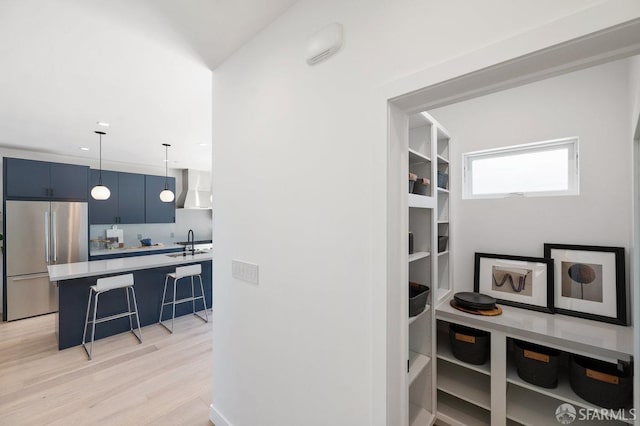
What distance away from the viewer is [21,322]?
152 inches

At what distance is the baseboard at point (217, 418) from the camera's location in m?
1.84

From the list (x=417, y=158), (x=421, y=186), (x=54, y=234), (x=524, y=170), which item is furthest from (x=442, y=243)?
(x=54, y=234)

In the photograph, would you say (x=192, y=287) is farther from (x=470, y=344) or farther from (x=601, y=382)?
(x=601, y=382)

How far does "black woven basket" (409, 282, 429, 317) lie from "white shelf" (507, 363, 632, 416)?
2.25ft

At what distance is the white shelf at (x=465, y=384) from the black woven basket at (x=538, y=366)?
12.8 inches

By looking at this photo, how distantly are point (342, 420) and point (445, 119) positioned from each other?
2443 mm

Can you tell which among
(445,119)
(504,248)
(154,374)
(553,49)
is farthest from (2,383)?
(445,119)

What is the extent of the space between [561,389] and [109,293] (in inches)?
179

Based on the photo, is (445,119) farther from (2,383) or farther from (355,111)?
(2,383)

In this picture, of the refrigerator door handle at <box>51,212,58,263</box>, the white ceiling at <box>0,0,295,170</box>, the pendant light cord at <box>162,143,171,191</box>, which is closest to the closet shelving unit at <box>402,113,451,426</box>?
the white ceiling at <box>0,0,295,170</box>

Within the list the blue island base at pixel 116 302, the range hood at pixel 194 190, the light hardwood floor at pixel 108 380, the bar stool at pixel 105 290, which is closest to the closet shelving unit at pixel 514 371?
the light hardwood floor at pixel 108 380

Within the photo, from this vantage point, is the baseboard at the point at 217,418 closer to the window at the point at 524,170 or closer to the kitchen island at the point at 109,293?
the kitchen island at the point at 109,293

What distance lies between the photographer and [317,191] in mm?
1262

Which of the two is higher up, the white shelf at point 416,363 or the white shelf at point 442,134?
the white shelf at point 442,134
